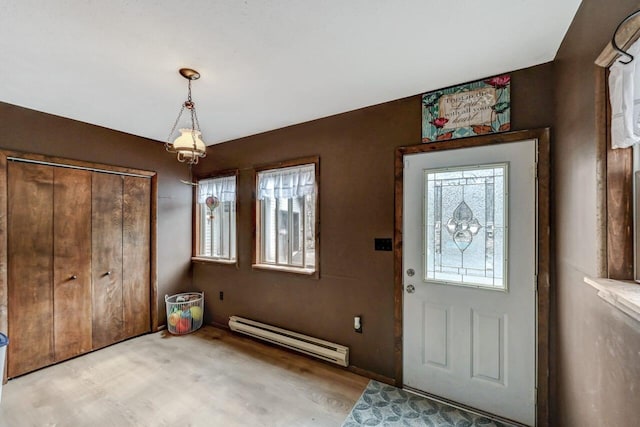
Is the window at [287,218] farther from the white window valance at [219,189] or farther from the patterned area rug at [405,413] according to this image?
the patterned area rug at [405,413]

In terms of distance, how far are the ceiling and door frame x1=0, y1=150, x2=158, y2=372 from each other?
485mm

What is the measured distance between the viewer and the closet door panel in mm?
3207

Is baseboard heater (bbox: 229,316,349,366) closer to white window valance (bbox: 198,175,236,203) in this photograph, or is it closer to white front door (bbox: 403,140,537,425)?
white front door (bbox: 403,140,537,425)

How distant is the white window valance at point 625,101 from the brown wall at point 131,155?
399 cm

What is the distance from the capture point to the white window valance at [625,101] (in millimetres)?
922

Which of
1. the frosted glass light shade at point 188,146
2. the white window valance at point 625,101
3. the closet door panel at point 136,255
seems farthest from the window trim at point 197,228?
the white window valance at point 625,101

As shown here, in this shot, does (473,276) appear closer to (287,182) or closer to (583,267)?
(583,267)

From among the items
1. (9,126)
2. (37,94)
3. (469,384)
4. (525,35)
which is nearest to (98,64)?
Result: (37,94)

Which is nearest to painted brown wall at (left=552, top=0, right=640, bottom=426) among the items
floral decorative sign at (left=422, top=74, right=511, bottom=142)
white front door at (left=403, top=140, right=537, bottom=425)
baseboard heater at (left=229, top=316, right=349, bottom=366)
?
white front door at (left=403, top=140, right=537, bottom=425)

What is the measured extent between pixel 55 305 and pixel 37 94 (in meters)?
1.92

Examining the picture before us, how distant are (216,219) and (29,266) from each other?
5.99ft

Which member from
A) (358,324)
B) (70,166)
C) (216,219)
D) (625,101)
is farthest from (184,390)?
(625,101)

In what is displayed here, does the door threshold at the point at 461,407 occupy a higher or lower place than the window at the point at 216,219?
lower

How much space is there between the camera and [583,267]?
4.37ft
